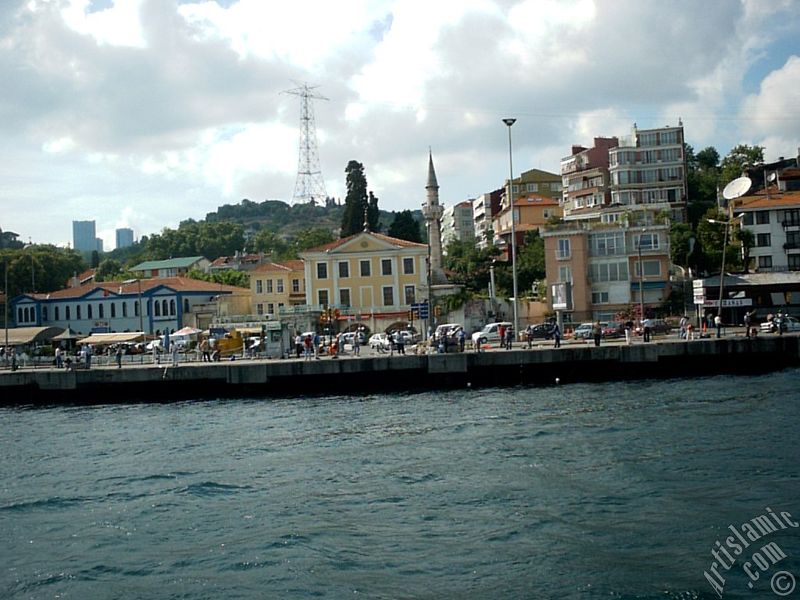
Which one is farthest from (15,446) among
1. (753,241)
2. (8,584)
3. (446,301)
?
(753,241)

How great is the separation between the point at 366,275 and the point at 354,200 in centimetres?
2587

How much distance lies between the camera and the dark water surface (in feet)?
51.1

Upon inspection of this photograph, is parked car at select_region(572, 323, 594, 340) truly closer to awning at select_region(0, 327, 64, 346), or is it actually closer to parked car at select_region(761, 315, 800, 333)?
parked car at select_region(761, 315, 800, 333)

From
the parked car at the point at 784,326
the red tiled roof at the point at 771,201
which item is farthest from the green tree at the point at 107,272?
the parked car at the point at 784,326

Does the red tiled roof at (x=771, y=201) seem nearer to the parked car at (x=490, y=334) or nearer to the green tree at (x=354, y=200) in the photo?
the parked car at (x=490, y=334)

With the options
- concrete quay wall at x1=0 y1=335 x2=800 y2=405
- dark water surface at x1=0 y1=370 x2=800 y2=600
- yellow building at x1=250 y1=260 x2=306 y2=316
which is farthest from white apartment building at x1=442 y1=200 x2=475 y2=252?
dark water surface at x1=0 y1=370 x2=800 y2=600

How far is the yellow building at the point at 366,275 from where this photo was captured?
234 ft

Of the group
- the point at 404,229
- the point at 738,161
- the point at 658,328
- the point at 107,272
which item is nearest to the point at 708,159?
the point at 738,161

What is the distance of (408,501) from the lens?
20250 mm

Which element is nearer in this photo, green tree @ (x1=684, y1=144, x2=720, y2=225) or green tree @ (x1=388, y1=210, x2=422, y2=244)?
green tree @ (x1=684, y1=144, x2=720, y2=225)

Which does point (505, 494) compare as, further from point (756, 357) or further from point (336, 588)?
point (756, 357)

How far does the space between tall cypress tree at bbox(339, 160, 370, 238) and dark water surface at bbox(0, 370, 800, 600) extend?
6145 centimetres

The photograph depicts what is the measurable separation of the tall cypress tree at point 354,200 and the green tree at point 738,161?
115ft

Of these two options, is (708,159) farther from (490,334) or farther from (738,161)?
(490,334)
